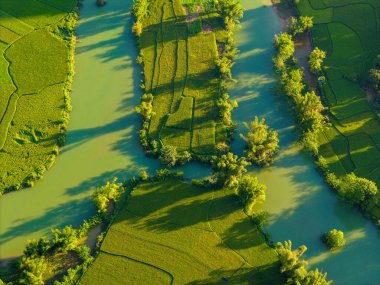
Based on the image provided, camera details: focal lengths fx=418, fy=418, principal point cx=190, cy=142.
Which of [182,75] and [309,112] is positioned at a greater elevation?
[182,75]

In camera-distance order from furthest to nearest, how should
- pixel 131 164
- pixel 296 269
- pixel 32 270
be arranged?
pixel 131 164
pixel 32 270
pixel 296 269

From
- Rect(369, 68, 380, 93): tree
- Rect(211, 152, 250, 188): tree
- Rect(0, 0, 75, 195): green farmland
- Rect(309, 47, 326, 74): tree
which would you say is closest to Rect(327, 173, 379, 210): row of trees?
Rect(211, 152, 250, 188): tree

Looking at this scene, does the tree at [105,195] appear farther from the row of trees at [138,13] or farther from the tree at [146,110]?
the row of trees at [138,13]

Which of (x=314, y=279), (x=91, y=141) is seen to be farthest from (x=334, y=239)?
(x=91, y=141)

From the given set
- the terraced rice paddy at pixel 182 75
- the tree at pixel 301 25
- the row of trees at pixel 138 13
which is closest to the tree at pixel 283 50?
the tree at pixel 301 25

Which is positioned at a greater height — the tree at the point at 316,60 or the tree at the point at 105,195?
the tree at the point at 316,60

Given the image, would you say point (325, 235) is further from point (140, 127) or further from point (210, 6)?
point (210, 6)

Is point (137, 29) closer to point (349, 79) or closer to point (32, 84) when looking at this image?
point (32, 84)
